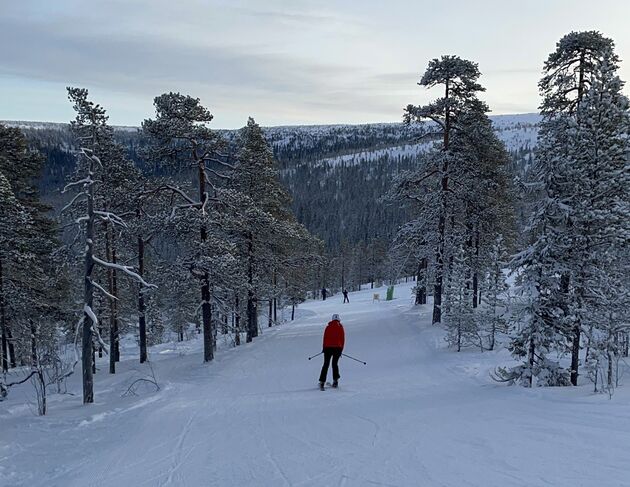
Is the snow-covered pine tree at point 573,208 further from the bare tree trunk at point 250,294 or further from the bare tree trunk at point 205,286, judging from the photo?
the bare tree trunk at point 250,294

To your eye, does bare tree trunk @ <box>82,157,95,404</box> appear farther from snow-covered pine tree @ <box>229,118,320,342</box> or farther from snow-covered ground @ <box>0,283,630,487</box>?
snow-covered pine tree @ <box>229,118,320,342</box>

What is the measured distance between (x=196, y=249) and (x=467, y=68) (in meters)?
13.7

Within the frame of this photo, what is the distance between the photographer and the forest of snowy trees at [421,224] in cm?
1038

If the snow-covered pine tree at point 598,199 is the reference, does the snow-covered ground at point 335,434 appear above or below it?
below

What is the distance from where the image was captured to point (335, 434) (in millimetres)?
7621

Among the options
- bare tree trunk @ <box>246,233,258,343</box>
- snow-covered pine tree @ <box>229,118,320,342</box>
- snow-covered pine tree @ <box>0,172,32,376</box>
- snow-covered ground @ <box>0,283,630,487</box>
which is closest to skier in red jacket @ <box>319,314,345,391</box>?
snow-covered ground @ <box>0,283,630,487</box>

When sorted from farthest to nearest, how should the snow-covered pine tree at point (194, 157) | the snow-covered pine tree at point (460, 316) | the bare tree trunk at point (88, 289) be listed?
the snow-covered pine tree at point (194, 157) → the snow-covered pine tree at point (460, 316) → the bare tree trunk at point (88, 289)

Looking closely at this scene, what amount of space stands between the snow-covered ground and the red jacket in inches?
44.3

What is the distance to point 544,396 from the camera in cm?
891

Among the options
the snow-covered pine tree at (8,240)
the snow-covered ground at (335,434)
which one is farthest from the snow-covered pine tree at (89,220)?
the snow-covered pine tree at (8,240)

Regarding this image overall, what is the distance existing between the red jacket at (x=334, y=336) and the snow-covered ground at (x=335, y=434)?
1.12 metres

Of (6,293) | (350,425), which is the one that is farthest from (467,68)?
(6,293)

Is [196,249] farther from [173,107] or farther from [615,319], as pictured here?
[615,319]

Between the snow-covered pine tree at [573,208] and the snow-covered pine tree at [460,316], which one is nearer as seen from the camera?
the snow-covered pine tree at [573,208]
